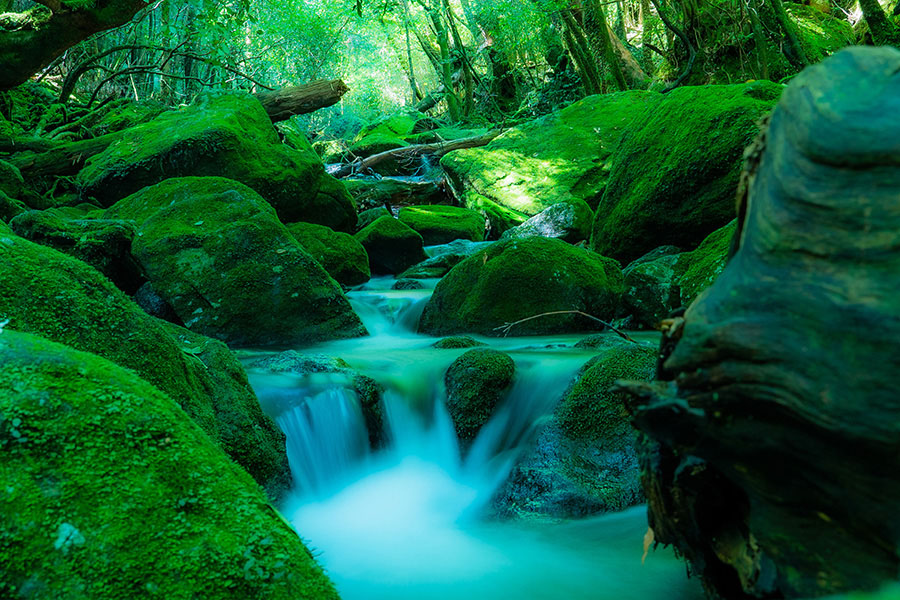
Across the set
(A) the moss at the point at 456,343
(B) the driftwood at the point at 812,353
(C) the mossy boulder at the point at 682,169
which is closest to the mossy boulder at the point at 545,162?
(C) the mossy boulder at the point at 682,169

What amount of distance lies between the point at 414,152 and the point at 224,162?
10722 mm

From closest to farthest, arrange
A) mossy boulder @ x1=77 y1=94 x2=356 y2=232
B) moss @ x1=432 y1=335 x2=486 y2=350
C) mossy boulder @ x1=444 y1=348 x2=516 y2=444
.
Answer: mossy boulder @ x1=444 y1=348 x2=516 y2=444 < moss @ x1=432 y1=335 x2=486 y2=350 < mossy boulder @ x1=77 y1=94 x2=356 y2=232

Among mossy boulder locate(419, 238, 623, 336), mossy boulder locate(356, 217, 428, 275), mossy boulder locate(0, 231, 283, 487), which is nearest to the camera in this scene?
→ mossy boulder locate(0, 231, 283, 487)

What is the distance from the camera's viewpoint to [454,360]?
5246 millimetres

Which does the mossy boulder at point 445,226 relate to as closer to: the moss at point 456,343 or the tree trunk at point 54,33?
the moss at point 456,343

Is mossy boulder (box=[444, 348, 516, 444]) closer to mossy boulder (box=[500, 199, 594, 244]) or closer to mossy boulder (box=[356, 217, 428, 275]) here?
mossy boulder (box=[500, 199, 594, 244])

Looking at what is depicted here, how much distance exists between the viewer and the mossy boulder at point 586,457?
12.0 feet

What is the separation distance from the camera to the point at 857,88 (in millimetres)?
1412

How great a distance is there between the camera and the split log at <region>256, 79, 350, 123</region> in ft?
36.5

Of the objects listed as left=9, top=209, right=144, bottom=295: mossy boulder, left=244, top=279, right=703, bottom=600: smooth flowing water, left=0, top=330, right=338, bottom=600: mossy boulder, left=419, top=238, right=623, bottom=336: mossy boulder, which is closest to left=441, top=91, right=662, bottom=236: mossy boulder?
left=419, top=238, right=623, bottom=336: mossy boulder

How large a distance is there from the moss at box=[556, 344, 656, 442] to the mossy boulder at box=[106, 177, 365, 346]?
348 cm

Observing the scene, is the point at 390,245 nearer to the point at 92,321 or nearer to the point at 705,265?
the point at 705,265

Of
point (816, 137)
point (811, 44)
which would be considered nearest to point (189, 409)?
point (816, 137)

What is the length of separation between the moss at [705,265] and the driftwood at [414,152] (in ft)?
40.7
